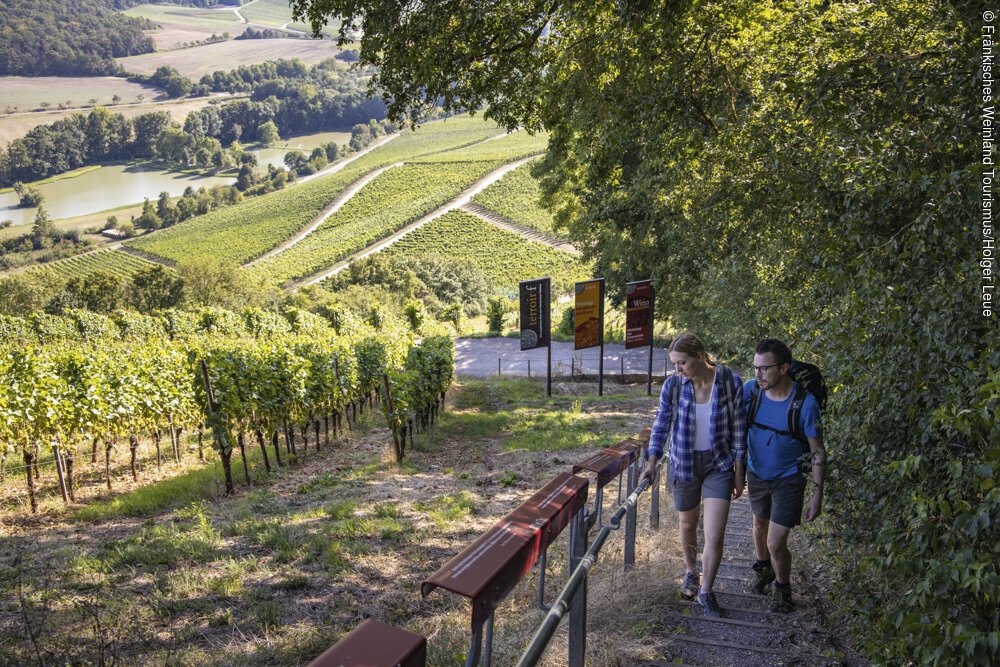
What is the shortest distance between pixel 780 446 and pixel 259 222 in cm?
10777

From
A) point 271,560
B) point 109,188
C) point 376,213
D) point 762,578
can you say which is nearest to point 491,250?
point 376,213

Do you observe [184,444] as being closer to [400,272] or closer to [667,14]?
[667,14]

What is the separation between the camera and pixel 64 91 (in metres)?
174

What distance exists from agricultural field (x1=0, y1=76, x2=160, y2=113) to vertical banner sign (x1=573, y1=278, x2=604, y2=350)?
604 feet

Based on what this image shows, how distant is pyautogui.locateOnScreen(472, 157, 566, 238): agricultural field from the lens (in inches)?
3274

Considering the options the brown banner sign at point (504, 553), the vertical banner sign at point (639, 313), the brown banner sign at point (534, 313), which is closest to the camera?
the brown banner sign at point (504, 553)

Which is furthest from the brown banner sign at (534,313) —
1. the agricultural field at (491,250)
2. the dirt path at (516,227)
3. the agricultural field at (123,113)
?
the agricultural field at (123,113)

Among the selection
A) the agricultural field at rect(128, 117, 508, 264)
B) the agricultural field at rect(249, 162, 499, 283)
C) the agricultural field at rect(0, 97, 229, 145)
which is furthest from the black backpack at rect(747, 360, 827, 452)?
the agricultural field at rect(0, 97, 229, 145)

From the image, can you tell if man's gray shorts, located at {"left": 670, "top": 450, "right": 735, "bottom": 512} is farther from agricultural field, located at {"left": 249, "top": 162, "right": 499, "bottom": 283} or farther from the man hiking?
agricultural field, located at {"left": 249, "top": 162, "right": 499, "bottom": 283}

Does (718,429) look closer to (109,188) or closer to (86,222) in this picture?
(86,222)

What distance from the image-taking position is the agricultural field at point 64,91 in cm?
16662

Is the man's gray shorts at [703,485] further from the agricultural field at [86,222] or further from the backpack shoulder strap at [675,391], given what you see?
the agricultural field at [86,222]

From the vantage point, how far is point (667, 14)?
19.2ft

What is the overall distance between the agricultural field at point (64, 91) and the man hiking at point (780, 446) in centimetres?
19399
